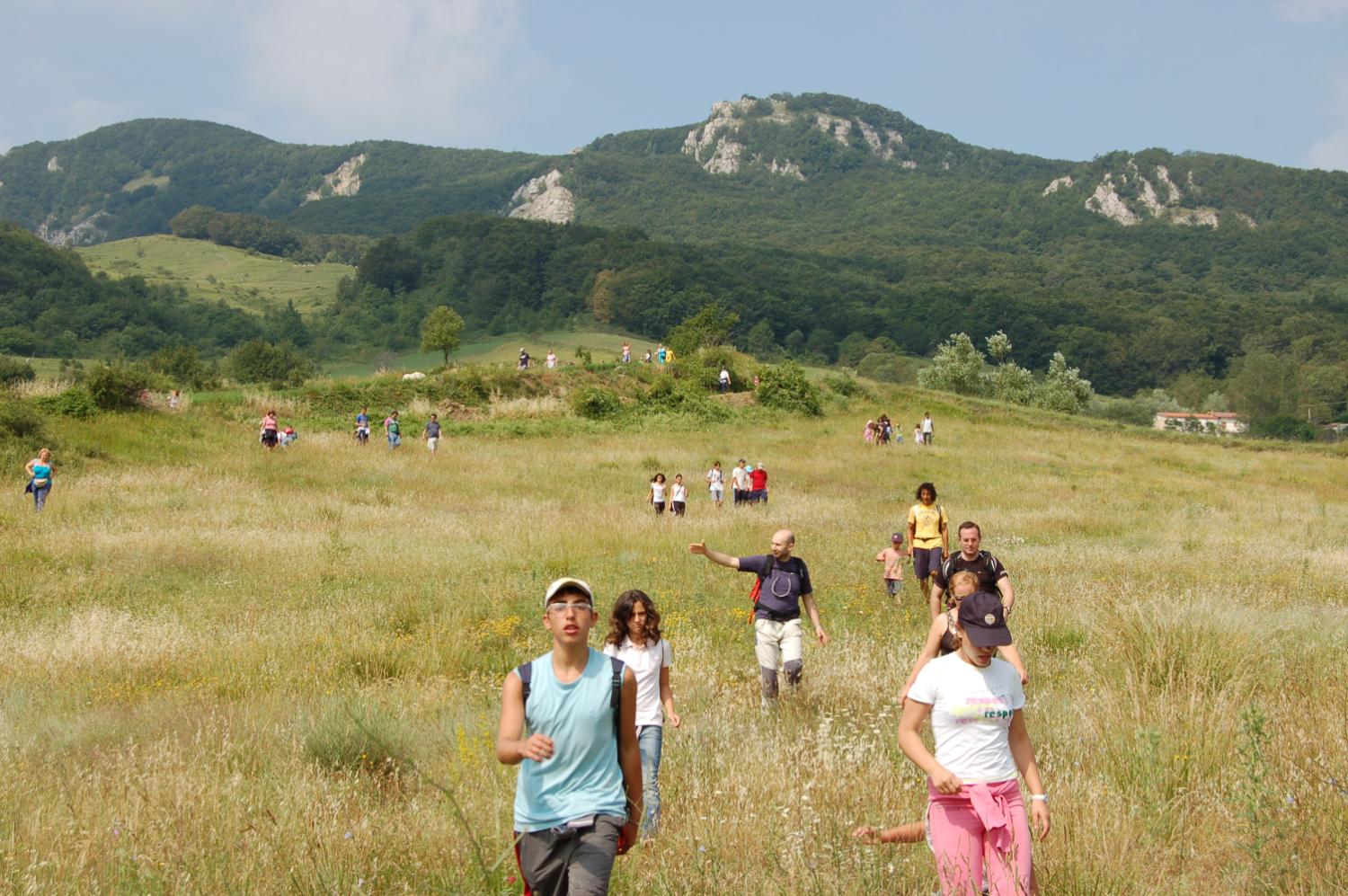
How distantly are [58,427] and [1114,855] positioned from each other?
27275 mm

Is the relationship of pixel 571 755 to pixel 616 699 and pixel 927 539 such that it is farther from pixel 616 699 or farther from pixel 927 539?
pixel 927 539

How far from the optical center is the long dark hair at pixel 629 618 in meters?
5.54

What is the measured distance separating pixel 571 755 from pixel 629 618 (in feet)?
6.58

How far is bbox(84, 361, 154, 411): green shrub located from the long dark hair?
2710 cm

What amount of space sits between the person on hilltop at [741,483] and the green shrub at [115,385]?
18008 mm

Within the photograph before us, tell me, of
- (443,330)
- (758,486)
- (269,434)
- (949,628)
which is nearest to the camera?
(949,628)

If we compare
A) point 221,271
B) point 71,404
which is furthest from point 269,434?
point 221,271

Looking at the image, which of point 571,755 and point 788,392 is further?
point 788,392

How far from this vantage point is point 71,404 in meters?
27.0

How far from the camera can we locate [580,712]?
3.58 m

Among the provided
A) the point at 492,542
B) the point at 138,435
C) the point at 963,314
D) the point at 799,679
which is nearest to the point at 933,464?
the point at 492,542

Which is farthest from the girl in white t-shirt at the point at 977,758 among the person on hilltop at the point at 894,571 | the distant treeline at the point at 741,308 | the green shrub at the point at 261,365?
the distant treeline at the point at 741,308

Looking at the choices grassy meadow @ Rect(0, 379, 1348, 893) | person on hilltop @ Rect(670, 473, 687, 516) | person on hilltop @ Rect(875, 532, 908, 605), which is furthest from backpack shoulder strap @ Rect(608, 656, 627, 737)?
person on hilltop @ Rect(670, 473, 687, 516)

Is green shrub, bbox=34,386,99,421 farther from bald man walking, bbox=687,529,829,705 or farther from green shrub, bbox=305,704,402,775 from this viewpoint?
bald man walking, bbox=687,529,829,705
